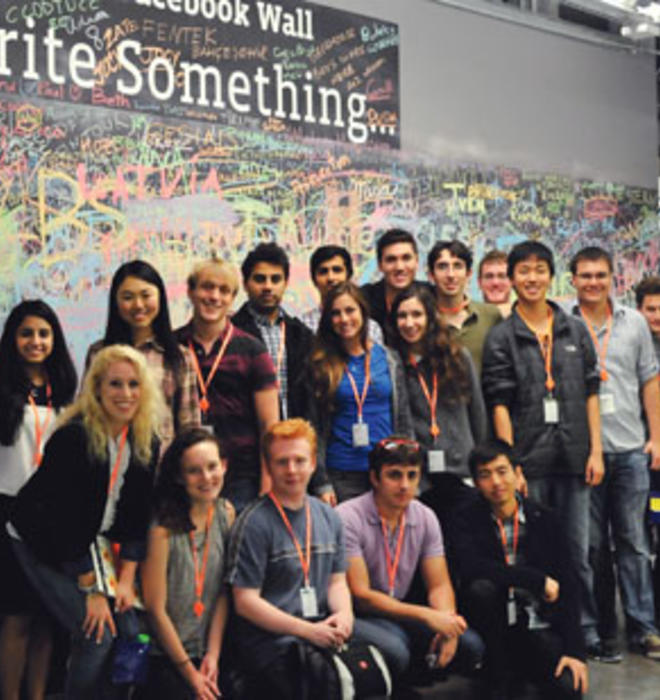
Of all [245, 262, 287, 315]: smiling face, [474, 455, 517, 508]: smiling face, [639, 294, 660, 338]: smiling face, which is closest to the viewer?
[474, 455, 517, 508]: smiling face

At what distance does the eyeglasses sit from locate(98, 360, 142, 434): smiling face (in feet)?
2.94

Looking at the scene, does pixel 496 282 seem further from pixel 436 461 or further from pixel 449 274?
pixel 436 461

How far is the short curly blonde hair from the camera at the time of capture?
328 cm

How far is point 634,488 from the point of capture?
14.7ft

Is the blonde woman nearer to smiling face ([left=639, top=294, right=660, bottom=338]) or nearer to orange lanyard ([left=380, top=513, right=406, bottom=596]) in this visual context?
orange lanyard ([left=380, top=513, right=406, bottom=596])

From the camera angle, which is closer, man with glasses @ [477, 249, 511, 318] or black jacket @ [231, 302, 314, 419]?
black jacket @ [231, 302, 314, 419]

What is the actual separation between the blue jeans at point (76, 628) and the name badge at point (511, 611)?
4.27 ft

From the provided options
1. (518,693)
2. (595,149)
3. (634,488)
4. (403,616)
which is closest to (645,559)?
(634,488)

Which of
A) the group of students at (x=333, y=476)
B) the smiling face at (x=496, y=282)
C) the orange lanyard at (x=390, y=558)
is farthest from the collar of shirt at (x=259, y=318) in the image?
the smiling face at (x=496, y=282)

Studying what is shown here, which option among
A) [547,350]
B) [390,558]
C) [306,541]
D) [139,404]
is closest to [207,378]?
[139,404]

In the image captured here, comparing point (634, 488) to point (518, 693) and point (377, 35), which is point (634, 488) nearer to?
point (518, 693)

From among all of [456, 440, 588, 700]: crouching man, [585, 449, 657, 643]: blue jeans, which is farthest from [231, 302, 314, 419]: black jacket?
[585, 449, 657, 643]: blue jeans

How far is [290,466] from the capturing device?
11.3 feet

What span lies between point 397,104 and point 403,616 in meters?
3.35
